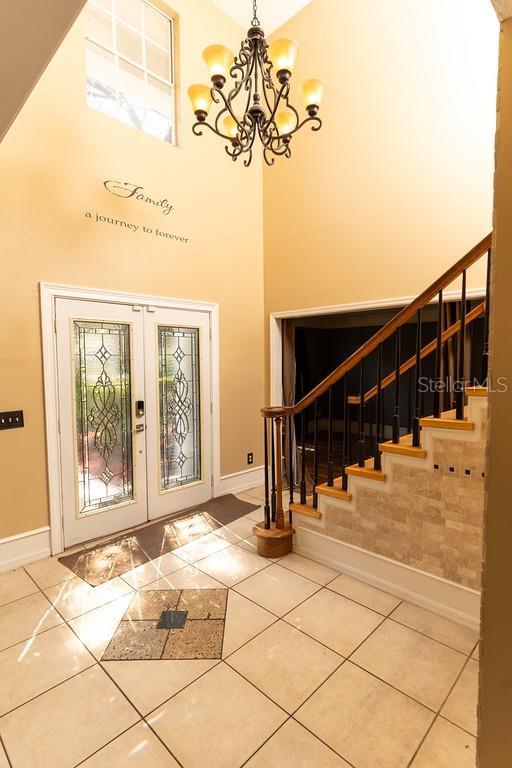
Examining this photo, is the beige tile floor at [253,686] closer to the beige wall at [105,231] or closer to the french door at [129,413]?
the french door at [129,413]

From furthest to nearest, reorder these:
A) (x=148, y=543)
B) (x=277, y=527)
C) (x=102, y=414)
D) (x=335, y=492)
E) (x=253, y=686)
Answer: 1. (x=102, y=414)
2. (x=148, y=543)
3. (x=277, y=527)
4. (x=335, y=492)
5. (x=253, y=686)

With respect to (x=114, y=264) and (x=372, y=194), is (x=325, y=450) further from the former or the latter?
(x=114, y=264)

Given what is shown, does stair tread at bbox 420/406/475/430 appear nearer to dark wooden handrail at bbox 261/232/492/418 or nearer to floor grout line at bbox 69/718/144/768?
dark wooden handrail at bbox 261/232/492/418

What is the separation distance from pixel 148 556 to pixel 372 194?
12.9 ft

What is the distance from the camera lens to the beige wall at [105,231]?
121 inches

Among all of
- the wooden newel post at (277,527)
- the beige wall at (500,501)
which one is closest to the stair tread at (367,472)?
the wooden newel post at (277,527)

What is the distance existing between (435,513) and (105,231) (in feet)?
11.5

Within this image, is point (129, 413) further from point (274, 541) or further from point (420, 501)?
point (420, 501)

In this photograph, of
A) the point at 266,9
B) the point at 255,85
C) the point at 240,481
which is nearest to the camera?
the point at 255,85

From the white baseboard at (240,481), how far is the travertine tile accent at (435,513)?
212cm

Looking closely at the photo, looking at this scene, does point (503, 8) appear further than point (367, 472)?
No

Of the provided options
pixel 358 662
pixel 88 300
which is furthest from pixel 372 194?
pixel 358 662

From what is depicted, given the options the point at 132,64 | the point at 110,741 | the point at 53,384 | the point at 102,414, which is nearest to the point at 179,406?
the point at 102,414

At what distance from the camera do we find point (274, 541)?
3184 millimetres
